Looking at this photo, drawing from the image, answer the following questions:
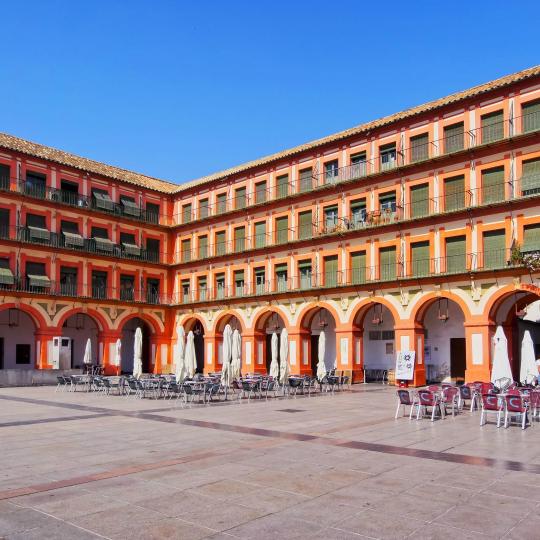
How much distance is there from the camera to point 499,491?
823 centimetres

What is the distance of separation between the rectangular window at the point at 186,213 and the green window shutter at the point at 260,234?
687 centimetres

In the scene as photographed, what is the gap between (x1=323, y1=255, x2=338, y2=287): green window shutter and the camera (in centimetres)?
3362

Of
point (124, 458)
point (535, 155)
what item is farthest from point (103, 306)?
point (124, 458)

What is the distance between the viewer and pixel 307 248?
35.2 meters

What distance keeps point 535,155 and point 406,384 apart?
12102 mm

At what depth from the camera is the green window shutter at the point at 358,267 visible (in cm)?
3238

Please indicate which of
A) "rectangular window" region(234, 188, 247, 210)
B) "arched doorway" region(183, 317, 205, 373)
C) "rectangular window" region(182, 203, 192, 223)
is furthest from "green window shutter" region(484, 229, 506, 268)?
"arched doorway" region(183, 317, 205, 373)

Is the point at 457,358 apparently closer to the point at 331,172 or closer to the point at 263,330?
the point at 263,330

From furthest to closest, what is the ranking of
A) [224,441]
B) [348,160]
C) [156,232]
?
1. [156,232]
2. [348,160]
3. [224,441]

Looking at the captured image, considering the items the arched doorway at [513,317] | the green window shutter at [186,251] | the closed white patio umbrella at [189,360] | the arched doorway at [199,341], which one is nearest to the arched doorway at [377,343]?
the arched doorway at [513,317]

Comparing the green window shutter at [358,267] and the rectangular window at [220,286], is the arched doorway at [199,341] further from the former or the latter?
the green window shutter at [358,267]

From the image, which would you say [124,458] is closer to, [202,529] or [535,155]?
[202,529]

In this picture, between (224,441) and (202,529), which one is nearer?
(202,529)

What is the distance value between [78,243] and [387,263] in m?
19.2
